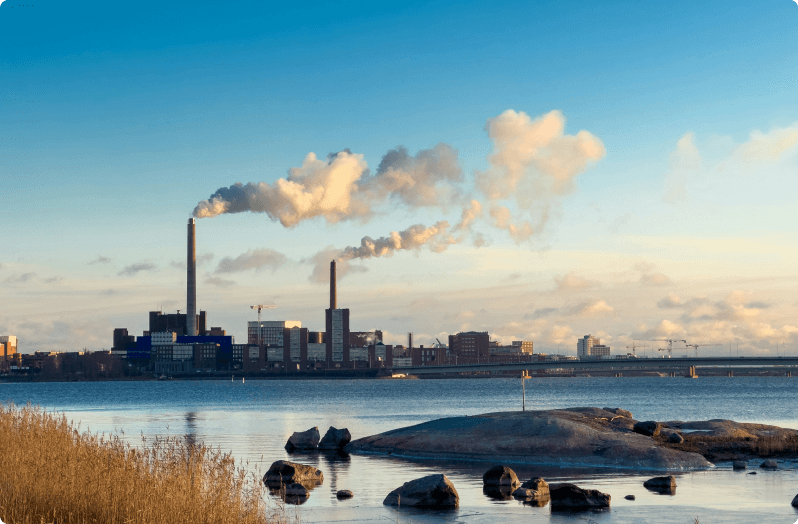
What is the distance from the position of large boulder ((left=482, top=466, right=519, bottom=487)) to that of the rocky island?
27.5 ft

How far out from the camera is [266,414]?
93812mm

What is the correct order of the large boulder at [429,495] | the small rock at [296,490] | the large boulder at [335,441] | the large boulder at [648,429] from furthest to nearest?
the large boulder at [335,441] → the large boulder at [648,429] → the small rock at [296,490] → the large boulder at [429,495]

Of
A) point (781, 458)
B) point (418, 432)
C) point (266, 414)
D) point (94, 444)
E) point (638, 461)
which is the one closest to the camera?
point (94, 444)

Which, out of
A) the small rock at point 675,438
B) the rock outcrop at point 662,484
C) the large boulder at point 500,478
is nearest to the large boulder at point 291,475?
the large boulder at point 500,478

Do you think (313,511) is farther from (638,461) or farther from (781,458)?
(781,458)

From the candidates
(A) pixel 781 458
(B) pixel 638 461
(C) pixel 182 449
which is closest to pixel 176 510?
(C) pixel 182 449

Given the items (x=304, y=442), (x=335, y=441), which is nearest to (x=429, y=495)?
(x=335, y=441)

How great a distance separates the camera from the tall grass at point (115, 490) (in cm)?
1844

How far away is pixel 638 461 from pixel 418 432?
12.5 metres

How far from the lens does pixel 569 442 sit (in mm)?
42188

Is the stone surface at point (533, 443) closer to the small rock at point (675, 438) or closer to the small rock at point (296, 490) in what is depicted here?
the small rock at point (675, 438)

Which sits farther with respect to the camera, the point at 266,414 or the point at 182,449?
the point at 266,414

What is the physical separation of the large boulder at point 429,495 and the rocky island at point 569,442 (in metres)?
12.9

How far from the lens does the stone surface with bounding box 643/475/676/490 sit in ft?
107
